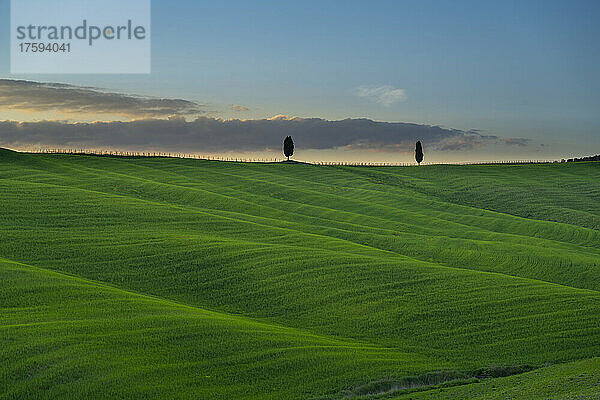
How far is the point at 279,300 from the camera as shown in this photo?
29438 mm

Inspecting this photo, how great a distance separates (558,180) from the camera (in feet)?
278

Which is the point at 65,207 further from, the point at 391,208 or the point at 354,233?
the point at 391,208

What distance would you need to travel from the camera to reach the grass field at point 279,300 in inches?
786

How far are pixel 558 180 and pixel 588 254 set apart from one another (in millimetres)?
42805

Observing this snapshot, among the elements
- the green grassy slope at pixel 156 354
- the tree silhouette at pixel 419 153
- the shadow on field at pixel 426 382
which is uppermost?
the tree silhouette at pixel 419 153

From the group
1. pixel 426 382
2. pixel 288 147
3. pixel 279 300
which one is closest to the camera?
pixel 426 382

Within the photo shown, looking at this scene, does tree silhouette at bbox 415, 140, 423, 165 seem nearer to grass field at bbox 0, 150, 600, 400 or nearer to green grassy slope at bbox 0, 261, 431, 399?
grass field at bbox 0, 150, 600, 400

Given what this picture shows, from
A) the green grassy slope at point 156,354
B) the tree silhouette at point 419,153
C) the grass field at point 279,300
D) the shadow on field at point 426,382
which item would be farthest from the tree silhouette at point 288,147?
the shadow on field at point 426,382

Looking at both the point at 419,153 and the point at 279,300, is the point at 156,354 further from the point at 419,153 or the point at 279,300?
the point at 419,153

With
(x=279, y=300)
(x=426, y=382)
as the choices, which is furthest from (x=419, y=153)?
(x=426, y=382)

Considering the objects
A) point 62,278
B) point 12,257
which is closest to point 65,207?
point 12,257

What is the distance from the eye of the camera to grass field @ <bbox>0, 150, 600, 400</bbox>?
19953 mm

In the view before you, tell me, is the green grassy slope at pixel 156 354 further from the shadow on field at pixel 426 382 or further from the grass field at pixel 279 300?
the shadow on field at pixel 426 382

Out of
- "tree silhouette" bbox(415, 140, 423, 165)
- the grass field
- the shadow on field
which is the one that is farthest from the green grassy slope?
"tree silhouette" bbox(415, 140, 423, 165)
